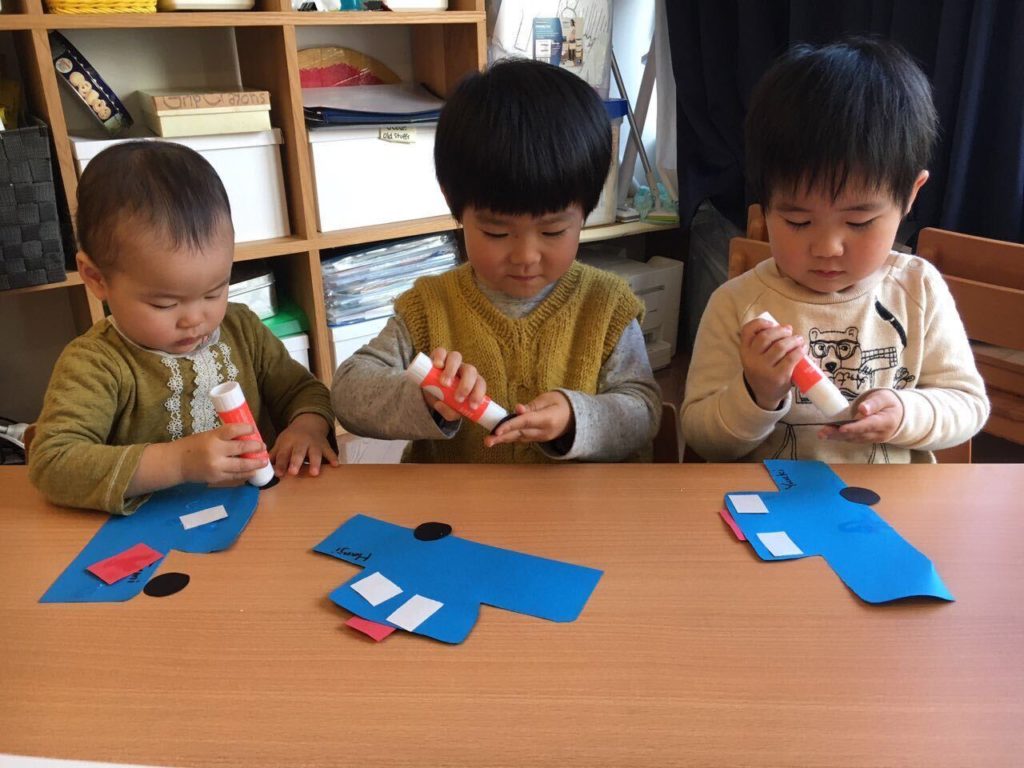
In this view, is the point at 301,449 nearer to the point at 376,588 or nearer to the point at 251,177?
the point at 376,588

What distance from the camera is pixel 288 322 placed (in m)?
2.12

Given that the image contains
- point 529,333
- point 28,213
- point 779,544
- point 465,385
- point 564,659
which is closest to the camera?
point 564,659

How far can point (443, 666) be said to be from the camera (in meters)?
0.58

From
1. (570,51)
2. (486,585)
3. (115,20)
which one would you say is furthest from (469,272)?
(570,51)

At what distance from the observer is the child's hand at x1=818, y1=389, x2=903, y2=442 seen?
2.80 feet

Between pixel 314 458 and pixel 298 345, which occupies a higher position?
pixel 314 458

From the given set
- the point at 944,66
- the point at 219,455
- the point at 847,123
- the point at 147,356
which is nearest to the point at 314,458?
the point at 219,455

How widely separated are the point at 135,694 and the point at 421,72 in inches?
83.7

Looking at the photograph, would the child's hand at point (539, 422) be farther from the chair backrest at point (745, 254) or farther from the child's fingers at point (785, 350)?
the chair backrest at point (745, 254)

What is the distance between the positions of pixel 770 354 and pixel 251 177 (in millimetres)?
1504

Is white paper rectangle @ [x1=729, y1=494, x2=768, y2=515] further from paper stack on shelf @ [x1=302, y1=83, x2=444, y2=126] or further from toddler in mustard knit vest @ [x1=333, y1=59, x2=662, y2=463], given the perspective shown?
paper stack on shelf @ [x1=302, y1=83, x2=444, y2=126]

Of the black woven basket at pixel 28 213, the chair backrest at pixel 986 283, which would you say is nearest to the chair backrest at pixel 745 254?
the chair backrest at pixel 986 283

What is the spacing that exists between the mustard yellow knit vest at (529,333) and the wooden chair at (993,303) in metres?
0.55

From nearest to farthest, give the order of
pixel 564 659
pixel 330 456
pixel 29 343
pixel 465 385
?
pixel 564 659
pixel 465 385
pixel 330 456
pixel 29 343
